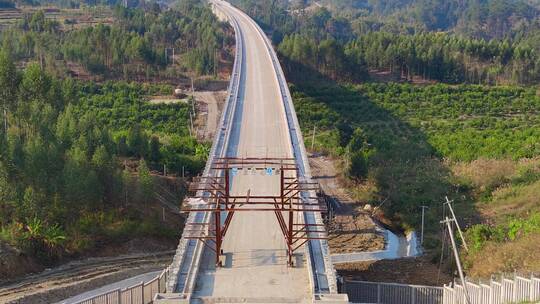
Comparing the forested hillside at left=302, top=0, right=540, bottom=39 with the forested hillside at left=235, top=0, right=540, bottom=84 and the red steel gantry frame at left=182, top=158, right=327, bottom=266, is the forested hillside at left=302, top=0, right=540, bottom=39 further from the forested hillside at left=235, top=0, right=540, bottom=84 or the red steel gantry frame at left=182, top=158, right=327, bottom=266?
the red steel gantry frame at left=182, top=158, right=327, bottom=266

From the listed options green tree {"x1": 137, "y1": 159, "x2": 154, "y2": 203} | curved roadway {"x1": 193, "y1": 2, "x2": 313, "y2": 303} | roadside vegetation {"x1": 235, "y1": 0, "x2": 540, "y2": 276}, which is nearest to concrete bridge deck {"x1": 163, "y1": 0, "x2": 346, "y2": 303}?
curved roadway {"x1": 193, "y1": 2, "x2": 313, "y2": 303}

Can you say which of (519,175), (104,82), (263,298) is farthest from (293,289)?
(104,82)

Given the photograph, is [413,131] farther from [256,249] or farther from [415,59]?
[256,249]

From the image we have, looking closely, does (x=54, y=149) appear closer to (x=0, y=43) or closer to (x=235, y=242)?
(x=235, y=242)

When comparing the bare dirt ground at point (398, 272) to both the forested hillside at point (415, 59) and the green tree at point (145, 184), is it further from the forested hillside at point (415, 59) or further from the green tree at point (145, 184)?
the forested hillside at point (415, 59)

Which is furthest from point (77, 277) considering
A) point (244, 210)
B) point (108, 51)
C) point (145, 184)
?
point (108, 51)

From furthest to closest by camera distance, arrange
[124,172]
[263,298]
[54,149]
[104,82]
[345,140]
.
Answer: [104,82]
[345,140]
[124,172]
[54,149]
[263,298]
